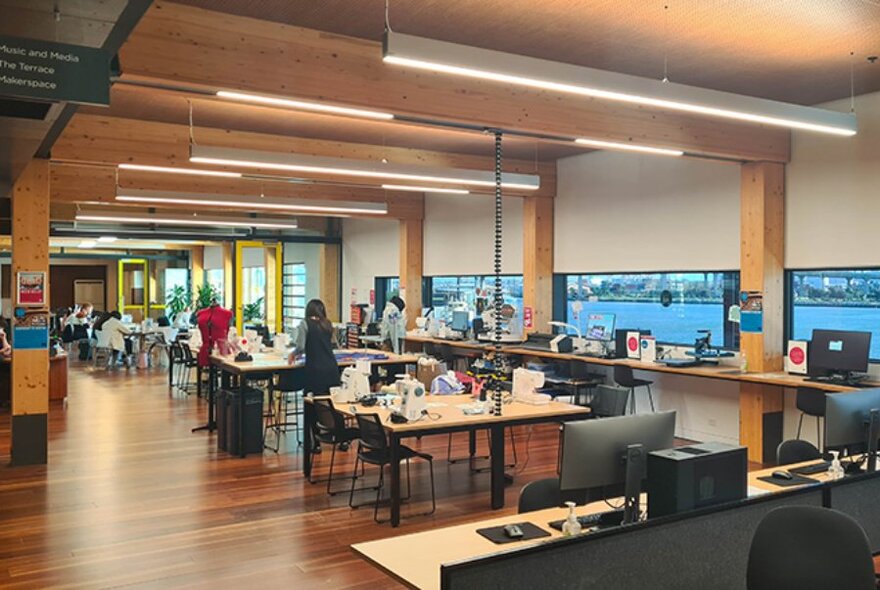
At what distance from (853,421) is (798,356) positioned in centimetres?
338

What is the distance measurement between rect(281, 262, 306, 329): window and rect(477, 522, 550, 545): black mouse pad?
47.8 feet

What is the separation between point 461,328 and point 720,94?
7.23m

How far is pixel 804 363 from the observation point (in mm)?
7004

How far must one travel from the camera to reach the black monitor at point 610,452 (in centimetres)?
297

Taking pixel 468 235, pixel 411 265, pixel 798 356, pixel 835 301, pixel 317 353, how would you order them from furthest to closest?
pixel 411 265, pixel 468 235, pixel 317 353, pixel 835 301, pixel 798 356

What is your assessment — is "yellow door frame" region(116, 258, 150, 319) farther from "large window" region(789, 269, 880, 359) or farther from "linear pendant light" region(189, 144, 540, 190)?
"large window" region(789, 269, 880, 359)

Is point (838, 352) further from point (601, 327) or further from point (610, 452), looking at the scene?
point (610, 452)

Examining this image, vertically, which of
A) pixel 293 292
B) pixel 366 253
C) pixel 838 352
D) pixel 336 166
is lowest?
pixel 838 352

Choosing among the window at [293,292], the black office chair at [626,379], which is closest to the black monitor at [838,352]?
the black office chair at [626,379]

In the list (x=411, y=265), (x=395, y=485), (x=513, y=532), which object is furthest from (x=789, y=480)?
(x=411, y=265)

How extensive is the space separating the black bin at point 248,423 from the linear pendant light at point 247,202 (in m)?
2.99

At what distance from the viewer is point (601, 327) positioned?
9227 millimetres

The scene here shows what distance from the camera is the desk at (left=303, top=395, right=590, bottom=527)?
212 inches

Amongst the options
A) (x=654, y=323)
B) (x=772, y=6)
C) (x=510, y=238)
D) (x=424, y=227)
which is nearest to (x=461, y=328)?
(x=510, y=238)
